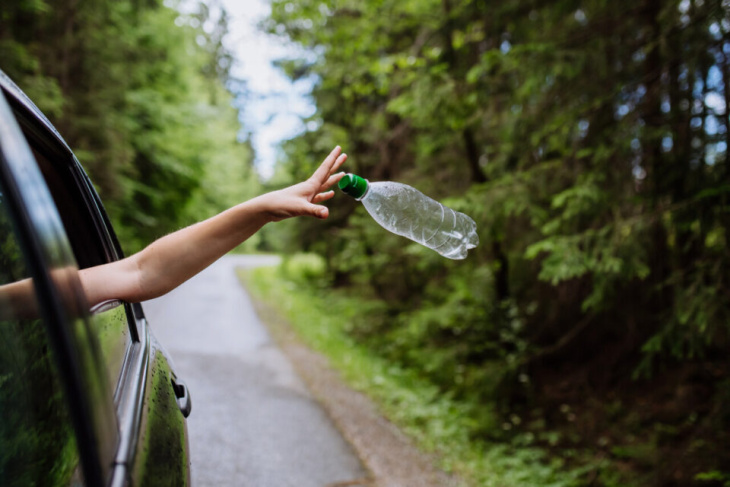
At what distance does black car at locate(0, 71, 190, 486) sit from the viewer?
909 mm

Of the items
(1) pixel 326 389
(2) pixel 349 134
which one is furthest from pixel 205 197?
(1) pixel 326 389

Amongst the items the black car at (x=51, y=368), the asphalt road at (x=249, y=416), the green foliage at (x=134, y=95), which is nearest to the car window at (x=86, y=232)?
the black car at (x=51, y=368)

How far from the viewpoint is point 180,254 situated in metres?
1.61

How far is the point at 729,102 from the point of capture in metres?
3.99

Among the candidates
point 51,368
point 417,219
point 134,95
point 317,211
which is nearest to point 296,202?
point 317,211

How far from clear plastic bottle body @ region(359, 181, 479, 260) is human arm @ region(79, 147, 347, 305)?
0.68m

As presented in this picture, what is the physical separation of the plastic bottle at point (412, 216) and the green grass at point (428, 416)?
8.32 feet

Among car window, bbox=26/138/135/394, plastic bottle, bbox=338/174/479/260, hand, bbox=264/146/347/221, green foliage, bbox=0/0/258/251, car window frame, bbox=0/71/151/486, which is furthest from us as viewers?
green foliage, bbox=0/0/258/251

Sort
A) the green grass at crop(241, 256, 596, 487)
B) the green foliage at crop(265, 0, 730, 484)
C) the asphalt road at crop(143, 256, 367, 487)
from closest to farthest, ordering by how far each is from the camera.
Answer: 1. the green foliage at crop(265, 0, 730, 484)
2. the asphalt road at crop(143, 256, 367, 487)
3. the green grass at crop(241, 256, 596, 487)

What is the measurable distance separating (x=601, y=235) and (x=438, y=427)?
306 cm

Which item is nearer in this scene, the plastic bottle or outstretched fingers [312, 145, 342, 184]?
outstretched fingers [312, 145, 342, 184]

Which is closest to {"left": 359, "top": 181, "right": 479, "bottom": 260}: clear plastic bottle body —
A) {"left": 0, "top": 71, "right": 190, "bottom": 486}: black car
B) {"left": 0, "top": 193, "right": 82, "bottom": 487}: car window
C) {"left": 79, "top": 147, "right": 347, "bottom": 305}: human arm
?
{"left": 79, "top": 147, "right": 347, "bottom": 305}: human arm

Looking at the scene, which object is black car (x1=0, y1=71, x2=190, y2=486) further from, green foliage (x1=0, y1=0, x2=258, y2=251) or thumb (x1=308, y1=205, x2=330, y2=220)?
green foliage (x1=0, y1=0, x2=258, y2=251)

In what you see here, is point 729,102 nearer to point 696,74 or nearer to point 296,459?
point 696,74
